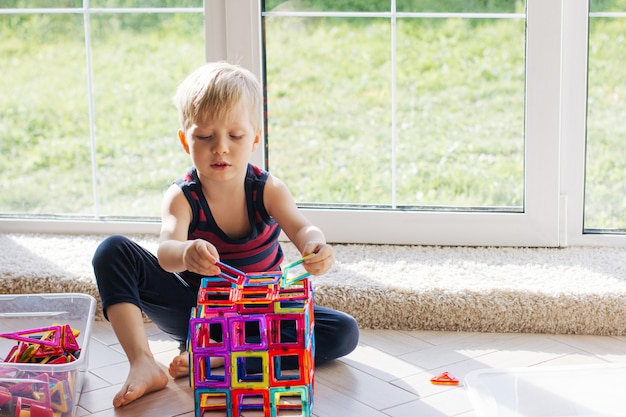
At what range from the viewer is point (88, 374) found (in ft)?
4.87

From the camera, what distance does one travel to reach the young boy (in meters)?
1.42

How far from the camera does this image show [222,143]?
1.42m

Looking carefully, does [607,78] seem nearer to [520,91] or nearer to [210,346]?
[520,91]

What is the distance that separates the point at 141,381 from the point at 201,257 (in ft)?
0.77

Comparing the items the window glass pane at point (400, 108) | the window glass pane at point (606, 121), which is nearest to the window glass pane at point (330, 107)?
the window glass pane at point (400, 108)

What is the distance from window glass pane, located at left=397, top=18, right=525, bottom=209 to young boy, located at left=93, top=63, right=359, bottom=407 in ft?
1.65

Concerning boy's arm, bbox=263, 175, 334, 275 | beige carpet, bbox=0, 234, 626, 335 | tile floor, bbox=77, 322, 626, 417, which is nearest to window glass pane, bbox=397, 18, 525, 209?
beige carpet, bbox=0, 234, 626, 335

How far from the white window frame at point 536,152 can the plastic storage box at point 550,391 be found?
0.48 metres

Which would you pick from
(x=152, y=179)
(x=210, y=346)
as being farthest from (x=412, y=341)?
(x=152, y=179)

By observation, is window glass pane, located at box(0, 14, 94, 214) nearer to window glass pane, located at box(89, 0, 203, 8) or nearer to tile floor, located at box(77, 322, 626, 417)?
window glass pane, located at box(89, 0, 203, 8)

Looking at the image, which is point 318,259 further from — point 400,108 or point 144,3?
point 144,3

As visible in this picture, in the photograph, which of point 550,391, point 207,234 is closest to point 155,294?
point 207,234

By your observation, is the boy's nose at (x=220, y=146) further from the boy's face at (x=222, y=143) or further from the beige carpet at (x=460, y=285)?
the beige carpet at (x=460, y=285)

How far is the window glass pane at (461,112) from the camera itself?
73.9 inches
